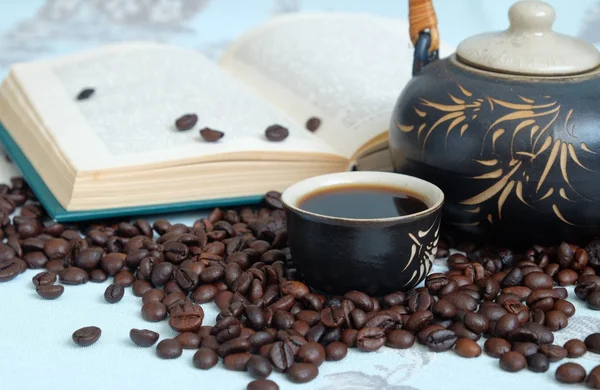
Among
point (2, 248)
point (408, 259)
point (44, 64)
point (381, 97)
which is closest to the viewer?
point (408, 259)

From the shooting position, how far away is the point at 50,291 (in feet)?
5.35

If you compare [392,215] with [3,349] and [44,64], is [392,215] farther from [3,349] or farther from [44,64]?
[44,64]

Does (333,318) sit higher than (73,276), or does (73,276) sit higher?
(333,318)

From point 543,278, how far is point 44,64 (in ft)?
4.87

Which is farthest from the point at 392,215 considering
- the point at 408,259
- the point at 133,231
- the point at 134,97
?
the point at 134,97

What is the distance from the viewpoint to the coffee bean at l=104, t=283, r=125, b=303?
1623mm

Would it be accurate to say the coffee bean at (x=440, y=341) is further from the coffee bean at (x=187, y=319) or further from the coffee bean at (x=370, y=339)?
the coffee bean at (x=187, y=319)

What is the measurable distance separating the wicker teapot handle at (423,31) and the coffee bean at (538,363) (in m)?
0.74

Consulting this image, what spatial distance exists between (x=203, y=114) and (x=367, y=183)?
597 mm

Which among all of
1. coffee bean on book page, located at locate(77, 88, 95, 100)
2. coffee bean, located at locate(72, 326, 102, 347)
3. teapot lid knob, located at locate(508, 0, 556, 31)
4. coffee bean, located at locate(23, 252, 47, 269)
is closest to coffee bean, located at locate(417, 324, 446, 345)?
coffee bean, located at locate(72, 326, 102, 347)

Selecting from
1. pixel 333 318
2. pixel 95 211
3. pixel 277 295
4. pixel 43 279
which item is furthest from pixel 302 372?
pixel 95 211

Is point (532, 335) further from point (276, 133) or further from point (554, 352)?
point (276, 133)

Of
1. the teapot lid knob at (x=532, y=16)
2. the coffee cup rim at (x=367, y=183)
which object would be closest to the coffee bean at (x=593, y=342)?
the coffee cup rim at (x=367, y=183)

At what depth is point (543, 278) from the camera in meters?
1.63
